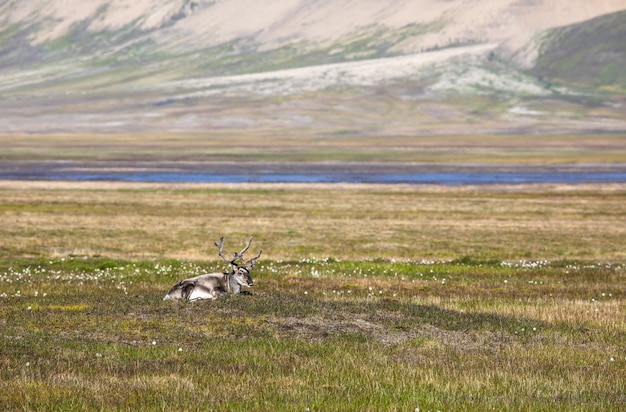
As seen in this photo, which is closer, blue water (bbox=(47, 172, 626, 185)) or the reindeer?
the reindeer

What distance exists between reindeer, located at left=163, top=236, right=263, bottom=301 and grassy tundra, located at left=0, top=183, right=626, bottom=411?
1.88 ft

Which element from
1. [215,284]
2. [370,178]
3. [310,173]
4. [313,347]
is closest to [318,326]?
[313,347]

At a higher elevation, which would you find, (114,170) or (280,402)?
(280,402)

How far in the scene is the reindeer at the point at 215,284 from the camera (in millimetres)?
23250

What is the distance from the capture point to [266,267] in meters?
33.6

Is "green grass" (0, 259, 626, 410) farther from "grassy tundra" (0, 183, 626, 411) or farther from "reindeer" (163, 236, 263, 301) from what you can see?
"reindeer" (163, 236, 263, 301)

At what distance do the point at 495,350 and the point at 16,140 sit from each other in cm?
18648

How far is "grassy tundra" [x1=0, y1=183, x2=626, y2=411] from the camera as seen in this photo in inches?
557

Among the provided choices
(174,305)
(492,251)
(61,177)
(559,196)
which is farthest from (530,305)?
(61,177)

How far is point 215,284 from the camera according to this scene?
23938 millimetres

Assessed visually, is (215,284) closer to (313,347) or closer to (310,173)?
(313,347)

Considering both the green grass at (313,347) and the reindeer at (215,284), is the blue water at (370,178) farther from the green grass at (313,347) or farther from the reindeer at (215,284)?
the reindeer at (215,284)

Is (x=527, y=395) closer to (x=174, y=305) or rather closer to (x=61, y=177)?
(x=174, y=305)

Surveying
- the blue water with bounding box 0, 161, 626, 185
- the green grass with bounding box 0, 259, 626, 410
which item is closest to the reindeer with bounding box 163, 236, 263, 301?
the green grass with bounding box 0, 259, 626, 410
